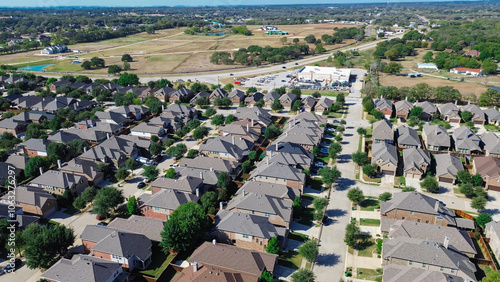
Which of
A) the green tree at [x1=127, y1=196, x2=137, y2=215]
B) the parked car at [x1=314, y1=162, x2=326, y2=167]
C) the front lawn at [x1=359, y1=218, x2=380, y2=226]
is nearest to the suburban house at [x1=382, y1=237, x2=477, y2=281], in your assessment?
the front lawn at [x1=359, y1=218, x2=380, y2=226]

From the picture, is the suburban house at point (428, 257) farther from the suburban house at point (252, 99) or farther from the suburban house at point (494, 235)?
the suburban house at point (252, 99)

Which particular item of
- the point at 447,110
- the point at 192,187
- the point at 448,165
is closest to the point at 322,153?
the point at 448,165

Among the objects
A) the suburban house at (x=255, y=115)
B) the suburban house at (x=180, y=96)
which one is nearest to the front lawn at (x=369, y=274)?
the suburban house at (x=255, y=115)

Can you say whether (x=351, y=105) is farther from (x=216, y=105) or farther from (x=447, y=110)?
(x=216, y=105)

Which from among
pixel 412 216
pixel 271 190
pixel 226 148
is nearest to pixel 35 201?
pixel 226 148

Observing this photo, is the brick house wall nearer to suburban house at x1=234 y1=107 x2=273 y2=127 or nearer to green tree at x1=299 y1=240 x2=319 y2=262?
green tree at x1=299 y1=240 x2=319 y2=262

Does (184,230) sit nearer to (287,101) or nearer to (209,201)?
(209,201)
